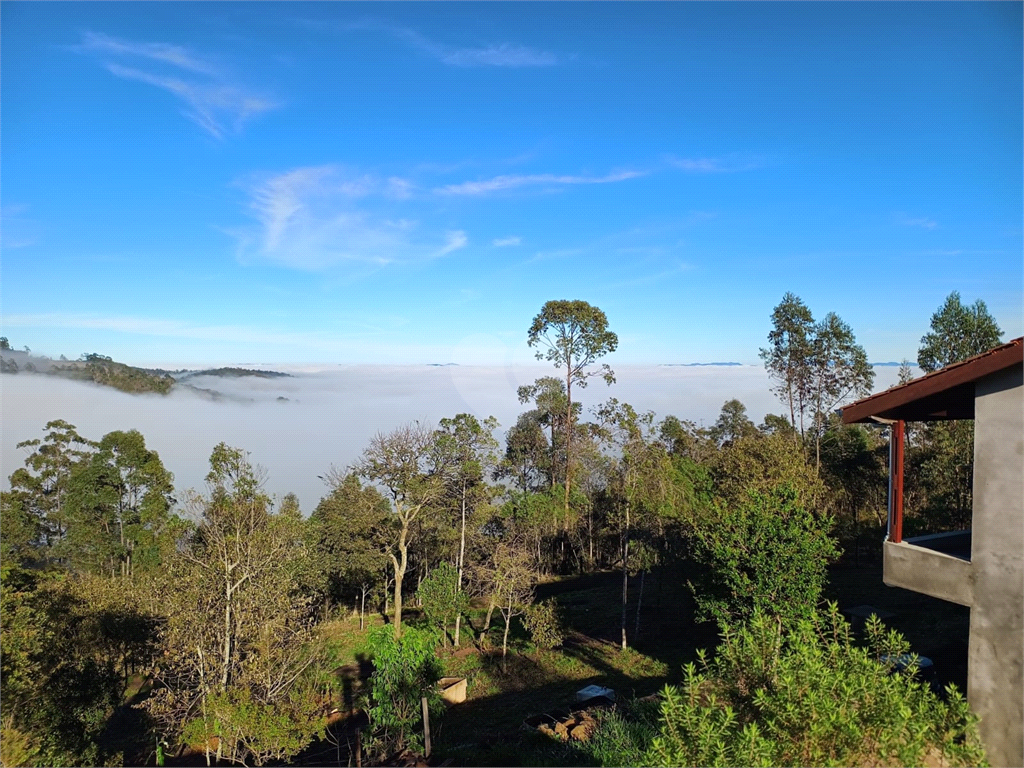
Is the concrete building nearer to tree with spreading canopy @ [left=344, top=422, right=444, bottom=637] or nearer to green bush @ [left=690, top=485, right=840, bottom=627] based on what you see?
green bush @ [left=690, top=485, right=840, bottom=627]

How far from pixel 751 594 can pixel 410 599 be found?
20636 millimetres

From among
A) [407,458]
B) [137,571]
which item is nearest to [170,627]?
[407,458]

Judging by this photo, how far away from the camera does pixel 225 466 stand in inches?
903

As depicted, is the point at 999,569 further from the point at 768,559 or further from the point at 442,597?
the point at 442,597

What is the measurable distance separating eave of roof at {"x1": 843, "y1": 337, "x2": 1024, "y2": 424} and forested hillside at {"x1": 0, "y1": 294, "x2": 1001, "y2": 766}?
2.59 m

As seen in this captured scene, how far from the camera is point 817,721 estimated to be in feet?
12.9

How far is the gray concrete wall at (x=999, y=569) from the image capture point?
571 cm

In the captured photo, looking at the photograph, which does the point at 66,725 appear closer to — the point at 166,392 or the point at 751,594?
the point at 751,594

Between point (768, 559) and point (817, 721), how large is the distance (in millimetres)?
7983

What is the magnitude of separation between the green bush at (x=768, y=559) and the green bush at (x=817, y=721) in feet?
22.1

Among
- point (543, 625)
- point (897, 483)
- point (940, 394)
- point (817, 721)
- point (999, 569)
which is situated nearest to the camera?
point (817, 721)

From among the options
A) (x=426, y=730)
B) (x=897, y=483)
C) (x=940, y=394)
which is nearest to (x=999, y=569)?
(x=897, y=483)

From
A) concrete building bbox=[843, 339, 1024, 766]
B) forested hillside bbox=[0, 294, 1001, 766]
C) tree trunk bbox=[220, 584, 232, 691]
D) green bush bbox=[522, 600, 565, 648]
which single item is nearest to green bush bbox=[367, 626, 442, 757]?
forested hillside bbox=[0, 294, 1001, 766]

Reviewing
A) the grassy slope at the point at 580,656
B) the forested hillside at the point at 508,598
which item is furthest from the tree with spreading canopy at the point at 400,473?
the grassy slope at the point at 580,656
